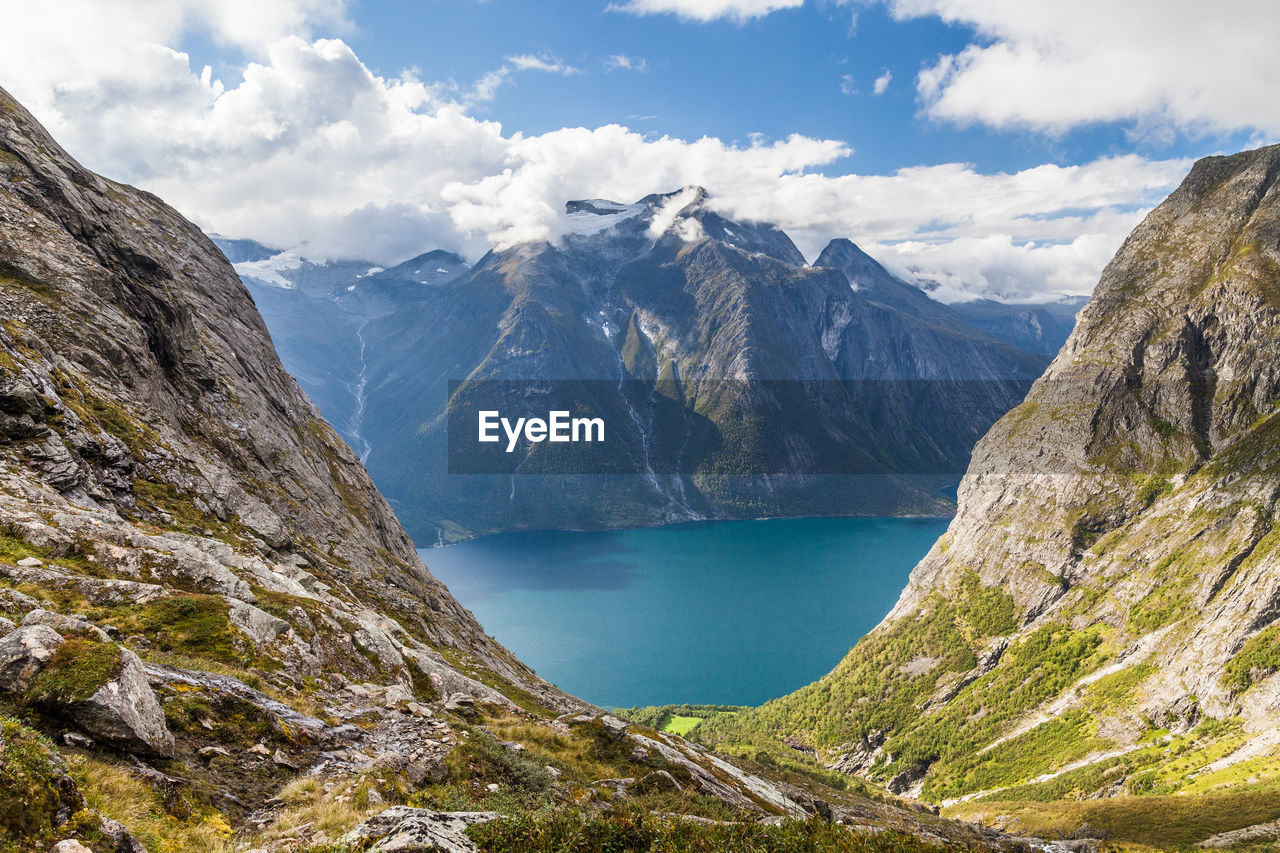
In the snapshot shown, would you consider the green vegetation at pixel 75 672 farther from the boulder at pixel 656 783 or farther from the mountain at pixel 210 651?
the boulder at pixel 656 783

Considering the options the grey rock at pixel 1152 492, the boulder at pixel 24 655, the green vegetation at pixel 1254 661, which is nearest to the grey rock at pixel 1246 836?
the grey rock at pixel 1152 492

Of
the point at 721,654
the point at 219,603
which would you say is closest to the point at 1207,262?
the point at 721,654

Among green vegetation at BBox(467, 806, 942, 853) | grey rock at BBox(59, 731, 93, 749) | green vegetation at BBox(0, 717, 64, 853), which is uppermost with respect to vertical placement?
green vegetation at BBox(0, 717, 64, 853)

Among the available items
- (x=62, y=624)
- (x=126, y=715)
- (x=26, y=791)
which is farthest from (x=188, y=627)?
(x=26, y=791)

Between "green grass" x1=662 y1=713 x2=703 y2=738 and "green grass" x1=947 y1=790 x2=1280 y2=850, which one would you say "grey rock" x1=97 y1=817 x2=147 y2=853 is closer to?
"green grass" x1=947 y1=790 x2=1280 y2=850

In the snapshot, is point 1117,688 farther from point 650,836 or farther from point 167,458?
point 167,458

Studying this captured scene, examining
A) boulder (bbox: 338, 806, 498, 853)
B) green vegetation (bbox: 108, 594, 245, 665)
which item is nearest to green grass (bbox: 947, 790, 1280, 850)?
boulder (bbox: 338, 806, 498, 853)
